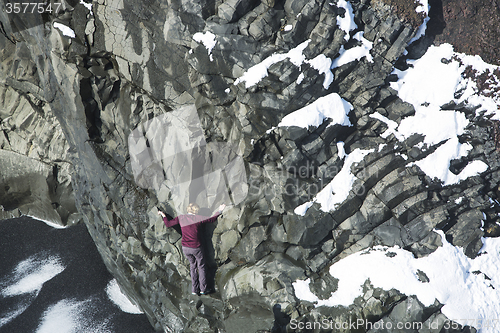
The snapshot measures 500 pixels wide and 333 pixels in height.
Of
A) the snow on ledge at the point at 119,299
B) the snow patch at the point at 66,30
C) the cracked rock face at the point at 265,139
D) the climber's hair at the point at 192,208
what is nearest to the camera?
the cracked rock face at the point at 265,139

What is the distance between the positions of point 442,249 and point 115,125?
269 inches

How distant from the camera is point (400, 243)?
5.64 metres

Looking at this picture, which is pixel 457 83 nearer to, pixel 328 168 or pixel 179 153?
pixel 328 168

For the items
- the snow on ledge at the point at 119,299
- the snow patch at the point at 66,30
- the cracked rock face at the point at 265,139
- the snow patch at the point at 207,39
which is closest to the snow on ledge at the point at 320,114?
the cracked rock face at the point at 265,139

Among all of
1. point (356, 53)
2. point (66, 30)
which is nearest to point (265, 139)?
point (356, 53)

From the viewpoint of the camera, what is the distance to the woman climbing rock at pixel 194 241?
6.39m

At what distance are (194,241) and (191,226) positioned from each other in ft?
1.08

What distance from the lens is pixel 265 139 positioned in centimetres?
588

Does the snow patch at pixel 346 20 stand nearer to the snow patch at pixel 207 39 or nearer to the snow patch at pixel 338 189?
the snow patch at pixel 338 189

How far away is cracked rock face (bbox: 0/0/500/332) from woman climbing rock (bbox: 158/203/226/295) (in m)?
0.27

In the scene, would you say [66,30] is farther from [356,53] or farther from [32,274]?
[32,274]

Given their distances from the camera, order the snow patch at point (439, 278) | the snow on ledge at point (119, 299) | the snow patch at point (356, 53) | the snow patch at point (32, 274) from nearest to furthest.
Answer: the snow patch at point (439, 278) < the snow patch at point (356, 53) < the snow on ledge at point (119, 299) < the snow patch at point (32, 274)

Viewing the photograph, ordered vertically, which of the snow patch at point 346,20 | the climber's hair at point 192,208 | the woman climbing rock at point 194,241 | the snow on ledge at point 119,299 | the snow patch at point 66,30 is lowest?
the snow on ledge at point 119,299

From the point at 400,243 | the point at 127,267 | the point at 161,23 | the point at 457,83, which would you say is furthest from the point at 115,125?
the point at 457,83
